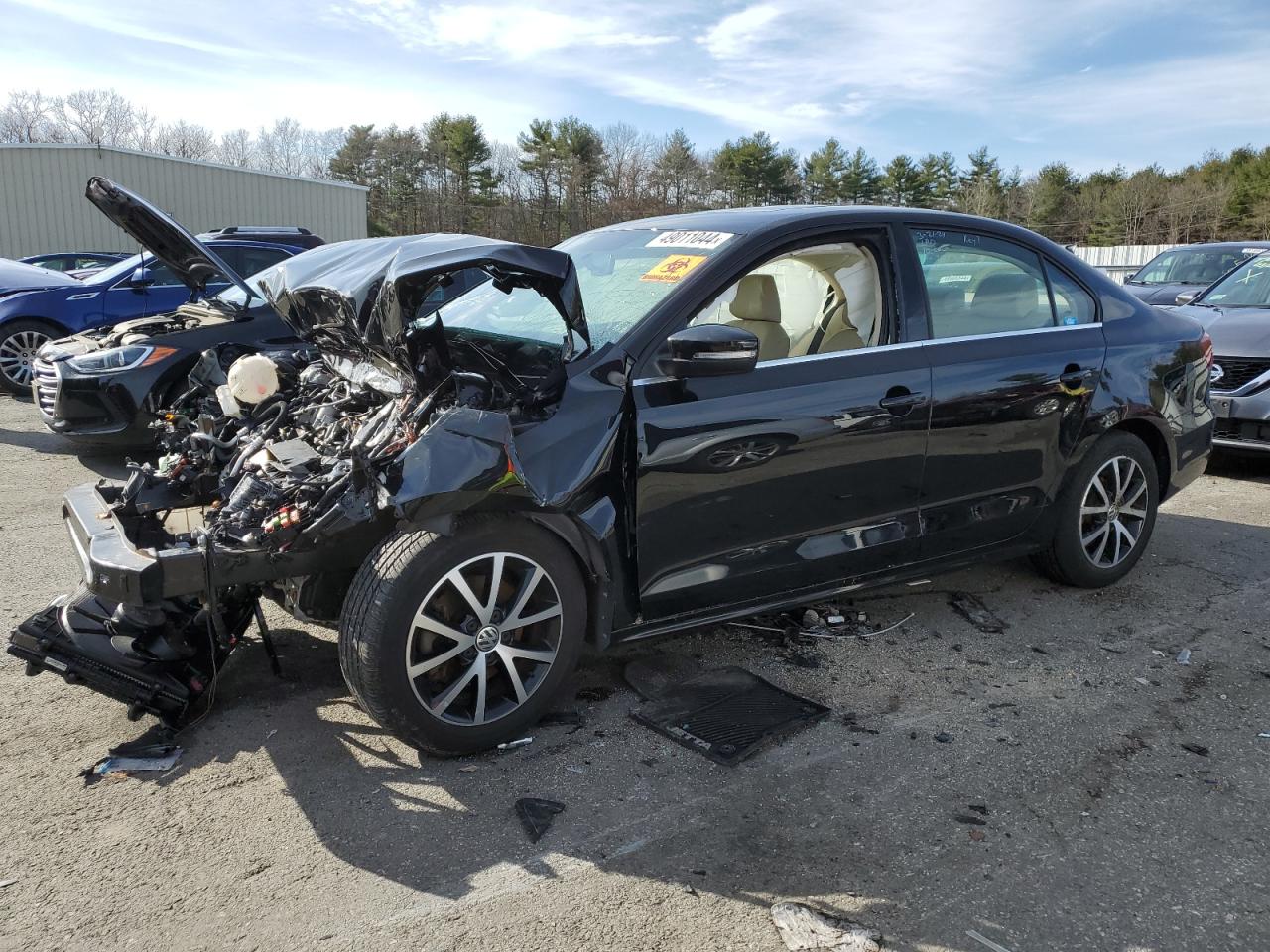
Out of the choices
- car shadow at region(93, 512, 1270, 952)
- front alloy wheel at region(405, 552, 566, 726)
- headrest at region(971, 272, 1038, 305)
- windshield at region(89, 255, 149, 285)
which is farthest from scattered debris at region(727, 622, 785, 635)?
windshield at region(89, 255, 149, 285)

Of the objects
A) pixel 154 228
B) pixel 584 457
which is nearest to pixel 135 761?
pixel 584 457

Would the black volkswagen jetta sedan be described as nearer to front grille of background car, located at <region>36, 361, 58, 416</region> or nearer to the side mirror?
the side mirror

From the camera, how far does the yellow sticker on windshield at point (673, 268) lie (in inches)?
142

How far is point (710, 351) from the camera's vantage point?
10.5 feet

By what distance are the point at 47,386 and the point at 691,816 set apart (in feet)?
21.3

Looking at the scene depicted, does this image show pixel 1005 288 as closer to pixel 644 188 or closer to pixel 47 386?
pixel 47 386

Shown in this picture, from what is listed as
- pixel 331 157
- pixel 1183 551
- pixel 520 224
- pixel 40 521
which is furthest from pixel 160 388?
pixel 331 157

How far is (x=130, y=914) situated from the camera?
242 cm

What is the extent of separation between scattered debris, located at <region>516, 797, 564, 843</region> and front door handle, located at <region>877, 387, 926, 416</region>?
6.37ft

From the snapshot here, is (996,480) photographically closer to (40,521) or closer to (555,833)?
(555,833)

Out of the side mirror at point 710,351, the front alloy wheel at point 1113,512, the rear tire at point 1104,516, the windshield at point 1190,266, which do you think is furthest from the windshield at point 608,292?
the windshield at point 1190,266

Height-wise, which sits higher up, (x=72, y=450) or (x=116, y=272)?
(x=116, y=272)

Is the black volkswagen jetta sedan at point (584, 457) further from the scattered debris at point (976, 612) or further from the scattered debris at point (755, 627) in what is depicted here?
the scattered debris at point (755, 627)

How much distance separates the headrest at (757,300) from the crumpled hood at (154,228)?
2.47 metres
